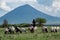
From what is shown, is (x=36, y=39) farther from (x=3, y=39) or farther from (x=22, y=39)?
(x=3, y=39)

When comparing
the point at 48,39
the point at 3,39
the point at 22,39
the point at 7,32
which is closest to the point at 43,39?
the point at 48,39

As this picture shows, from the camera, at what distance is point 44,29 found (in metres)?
40.1

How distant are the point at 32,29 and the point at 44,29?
187 cm

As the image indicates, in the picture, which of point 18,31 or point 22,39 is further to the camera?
point 18,31

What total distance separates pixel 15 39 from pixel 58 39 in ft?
14.7

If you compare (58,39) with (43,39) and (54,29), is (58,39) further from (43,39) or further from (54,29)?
(54,29)

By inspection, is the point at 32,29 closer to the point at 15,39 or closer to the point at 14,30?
the point at 14,30

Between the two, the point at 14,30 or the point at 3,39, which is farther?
the point at 14,30

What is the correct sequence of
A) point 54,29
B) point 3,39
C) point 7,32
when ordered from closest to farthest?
point 3,39
point 7,32
point 54,29

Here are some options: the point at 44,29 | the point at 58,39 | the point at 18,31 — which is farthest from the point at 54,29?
the point at 58,39

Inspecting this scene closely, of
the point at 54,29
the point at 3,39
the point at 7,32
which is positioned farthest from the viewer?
the point at 54,29

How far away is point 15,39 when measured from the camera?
27.1 metres

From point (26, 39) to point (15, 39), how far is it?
1155 mm

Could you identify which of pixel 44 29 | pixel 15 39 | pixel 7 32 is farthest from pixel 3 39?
pixel 44 29
